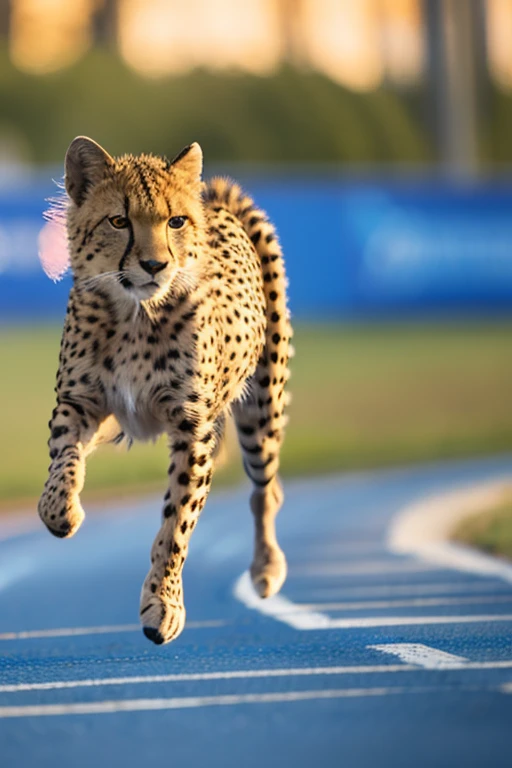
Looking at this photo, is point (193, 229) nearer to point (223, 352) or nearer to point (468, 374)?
point (223, 352)

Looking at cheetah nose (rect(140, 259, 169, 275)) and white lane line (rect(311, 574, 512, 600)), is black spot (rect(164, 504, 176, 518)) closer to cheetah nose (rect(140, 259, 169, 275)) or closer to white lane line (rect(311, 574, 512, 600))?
cheetah nose (rect(140, 259, 169, 275))

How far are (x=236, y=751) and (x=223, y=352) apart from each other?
1729 mm

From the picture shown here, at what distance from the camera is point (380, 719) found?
189 inches

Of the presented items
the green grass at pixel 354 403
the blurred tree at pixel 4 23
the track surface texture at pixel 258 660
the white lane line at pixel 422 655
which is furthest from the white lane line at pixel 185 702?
the blurred tree at pixel 4 23

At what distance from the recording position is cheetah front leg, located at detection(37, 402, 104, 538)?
5.39 metres

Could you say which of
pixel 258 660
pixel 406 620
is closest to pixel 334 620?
pixel 406 620

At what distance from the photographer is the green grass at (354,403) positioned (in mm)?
13742

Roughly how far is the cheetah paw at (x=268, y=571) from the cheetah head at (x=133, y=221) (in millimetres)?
1589

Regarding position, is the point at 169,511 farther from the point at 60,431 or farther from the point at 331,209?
the point at 331,209

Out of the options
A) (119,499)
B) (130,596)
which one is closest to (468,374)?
(119,499)

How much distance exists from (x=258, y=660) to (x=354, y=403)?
11.8 meters

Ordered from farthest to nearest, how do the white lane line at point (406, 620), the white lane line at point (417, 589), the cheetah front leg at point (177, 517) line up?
the white lane line at point (417, 589), the white lane line at point (406, 620), the cheetah front leg at point (177, 517)

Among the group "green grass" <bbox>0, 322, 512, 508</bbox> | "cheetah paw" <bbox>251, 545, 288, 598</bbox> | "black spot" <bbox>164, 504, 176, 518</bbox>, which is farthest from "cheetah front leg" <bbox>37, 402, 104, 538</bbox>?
"green grass" <bbox>0, 322, 512, 508</bbox>

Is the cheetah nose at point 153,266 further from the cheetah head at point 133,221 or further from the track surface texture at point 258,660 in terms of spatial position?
the track surface texture at point 258,660
